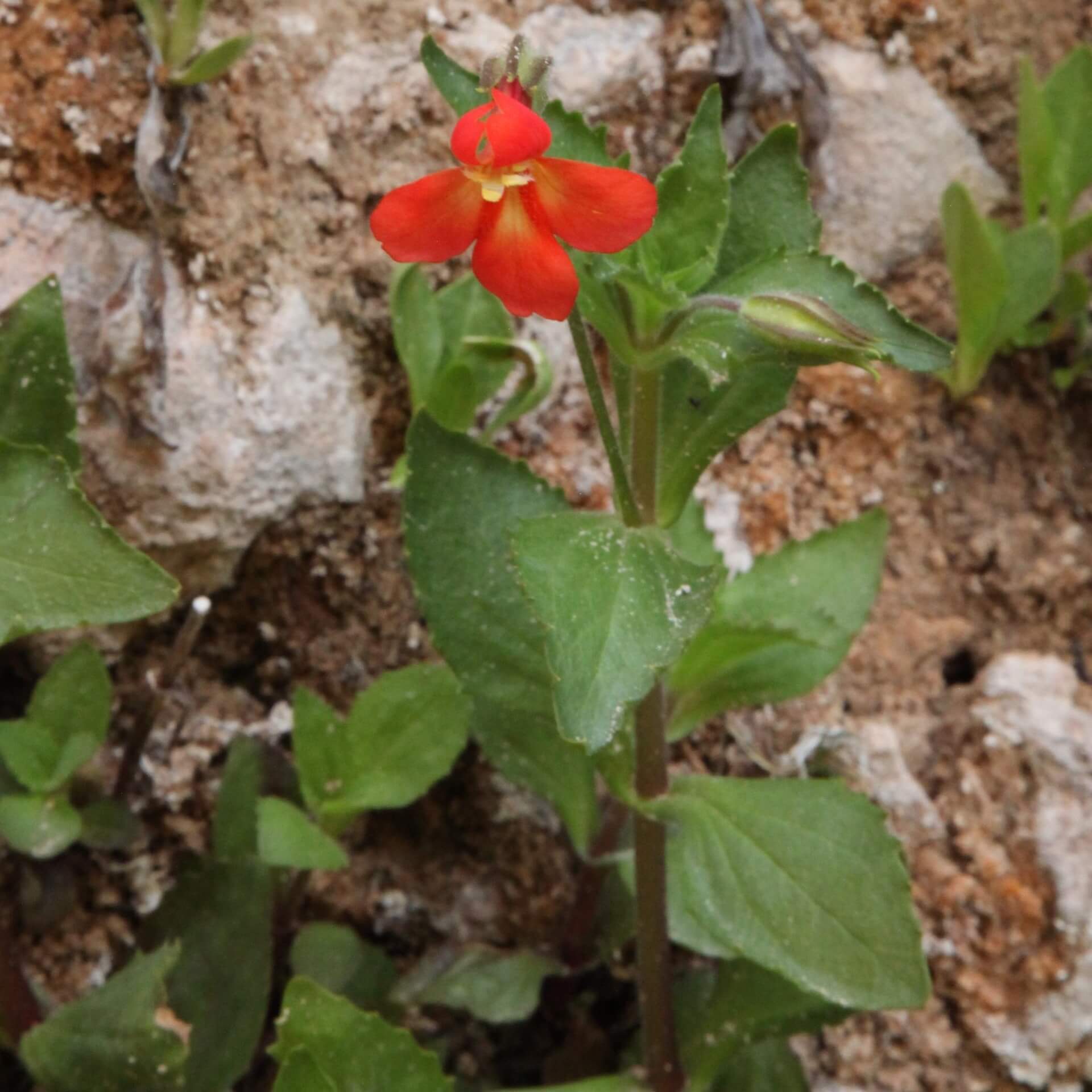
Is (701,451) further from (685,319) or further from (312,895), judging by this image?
(312,895)

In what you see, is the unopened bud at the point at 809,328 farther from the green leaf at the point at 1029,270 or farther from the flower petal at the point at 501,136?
the green leaf at the point at 1029,270

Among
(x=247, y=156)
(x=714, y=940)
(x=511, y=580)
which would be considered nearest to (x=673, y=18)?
(x=247, y=156)

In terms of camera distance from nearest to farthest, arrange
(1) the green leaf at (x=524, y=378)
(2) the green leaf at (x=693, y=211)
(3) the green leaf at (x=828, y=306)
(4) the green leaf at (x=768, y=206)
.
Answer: (3) the green leaf at (x=828, y=306)
(2) the green leaf at (x=693, y=211)
(4) the green leaf at (x=768, y=206)
(1) the green leaf at (x=524, y=378)

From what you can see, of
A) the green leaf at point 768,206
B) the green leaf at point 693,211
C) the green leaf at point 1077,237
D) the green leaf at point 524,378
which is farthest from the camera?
the green leaf at point 1077,237

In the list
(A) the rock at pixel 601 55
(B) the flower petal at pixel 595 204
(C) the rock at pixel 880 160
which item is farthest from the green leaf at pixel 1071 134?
(B) the flower petal at pixel 595 204

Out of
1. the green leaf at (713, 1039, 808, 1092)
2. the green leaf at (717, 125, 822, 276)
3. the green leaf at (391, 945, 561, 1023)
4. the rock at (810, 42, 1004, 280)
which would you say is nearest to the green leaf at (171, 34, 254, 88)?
the green leaf at (717, 125, 822, 276)

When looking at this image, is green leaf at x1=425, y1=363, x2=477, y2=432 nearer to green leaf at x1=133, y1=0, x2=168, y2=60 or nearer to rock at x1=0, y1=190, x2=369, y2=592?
rock at x1=0, y1=190, x2=369, y2=592
